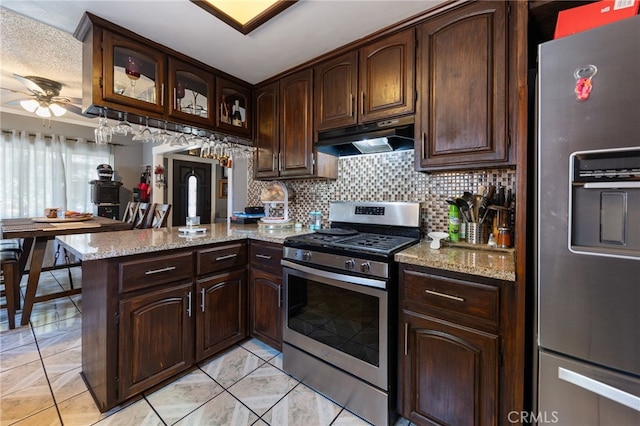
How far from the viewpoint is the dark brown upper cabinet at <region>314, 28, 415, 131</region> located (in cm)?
168

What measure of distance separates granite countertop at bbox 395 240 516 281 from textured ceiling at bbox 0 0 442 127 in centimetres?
141

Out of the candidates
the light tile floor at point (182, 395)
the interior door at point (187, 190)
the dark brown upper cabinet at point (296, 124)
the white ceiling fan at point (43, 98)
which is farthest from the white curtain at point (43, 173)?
the dark brown upper cabinet at point (296, 124)

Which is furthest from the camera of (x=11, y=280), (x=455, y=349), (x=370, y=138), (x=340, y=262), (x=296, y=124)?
(x=11, y=280)

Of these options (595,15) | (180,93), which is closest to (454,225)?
(595,15)

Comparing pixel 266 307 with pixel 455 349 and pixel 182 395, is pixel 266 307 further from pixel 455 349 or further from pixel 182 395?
pixel 455 349

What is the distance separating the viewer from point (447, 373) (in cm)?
121

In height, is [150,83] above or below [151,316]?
above

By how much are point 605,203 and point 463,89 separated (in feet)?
2.95

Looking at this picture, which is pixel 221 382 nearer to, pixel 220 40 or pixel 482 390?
pixel 482 390

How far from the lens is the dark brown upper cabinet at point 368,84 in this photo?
66.1 inches

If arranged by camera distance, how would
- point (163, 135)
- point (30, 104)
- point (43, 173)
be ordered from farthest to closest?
point (43, 173), point (30, 104), point (163, 135)

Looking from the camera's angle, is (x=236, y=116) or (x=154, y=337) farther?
(x=236, y=116)

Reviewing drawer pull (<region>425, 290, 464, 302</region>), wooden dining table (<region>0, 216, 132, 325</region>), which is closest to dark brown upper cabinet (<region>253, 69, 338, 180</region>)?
drawer pull (<region>425, 290, 464, 302</region>)

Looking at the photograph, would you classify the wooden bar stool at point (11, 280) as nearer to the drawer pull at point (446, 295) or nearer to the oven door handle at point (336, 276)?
the oven door handle at point (336, 276)
